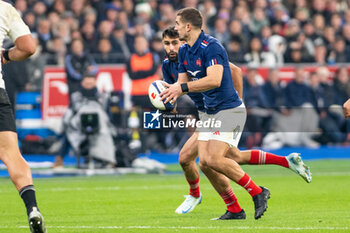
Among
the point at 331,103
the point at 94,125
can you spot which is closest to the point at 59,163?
the point at 94,125

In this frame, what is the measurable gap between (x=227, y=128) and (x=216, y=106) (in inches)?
11.9

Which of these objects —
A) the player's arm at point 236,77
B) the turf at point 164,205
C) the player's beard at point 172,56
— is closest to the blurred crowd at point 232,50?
the turf at point 164,205

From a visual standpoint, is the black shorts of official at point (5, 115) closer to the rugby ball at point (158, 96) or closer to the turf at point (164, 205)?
the turf at point (164, 205)

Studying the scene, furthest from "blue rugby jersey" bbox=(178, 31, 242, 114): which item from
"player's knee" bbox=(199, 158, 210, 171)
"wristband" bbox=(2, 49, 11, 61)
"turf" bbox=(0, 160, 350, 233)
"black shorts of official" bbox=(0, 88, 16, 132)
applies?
"black shorts of official" bbox=(0, 88, 16, 132)

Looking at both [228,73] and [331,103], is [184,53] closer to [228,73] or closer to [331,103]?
[228,73]

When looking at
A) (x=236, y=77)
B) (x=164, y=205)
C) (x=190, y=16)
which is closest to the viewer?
(x=190, y=16)

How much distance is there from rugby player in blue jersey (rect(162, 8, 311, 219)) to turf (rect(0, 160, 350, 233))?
0.36 metres

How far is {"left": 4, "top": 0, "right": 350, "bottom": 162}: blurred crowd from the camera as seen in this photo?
18781mm

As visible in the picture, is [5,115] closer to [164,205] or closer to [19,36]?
[19,36]

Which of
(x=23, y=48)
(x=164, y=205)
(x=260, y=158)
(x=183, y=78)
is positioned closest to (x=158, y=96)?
(x=183, y=78)

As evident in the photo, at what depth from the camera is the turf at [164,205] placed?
27.9 ft

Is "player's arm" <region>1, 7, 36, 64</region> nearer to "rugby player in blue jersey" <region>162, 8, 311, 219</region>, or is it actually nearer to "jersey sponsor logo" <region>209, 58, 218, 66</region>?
"rugby player in blue jersey" <region>162, 8, 311, 219</region>

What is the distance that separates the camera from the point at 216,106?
9148 millimetres

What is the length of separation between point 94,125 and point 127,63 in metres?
2.73
